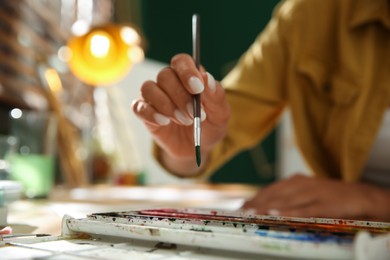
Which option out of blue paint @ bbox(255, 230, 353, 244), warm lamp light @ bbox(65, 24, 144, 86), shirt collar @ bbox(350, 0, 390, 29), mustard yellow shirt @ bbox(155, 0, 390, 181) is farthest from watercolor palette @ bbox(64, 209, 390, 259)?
warm lamp light @ bbox(65, 24, 144, 86)

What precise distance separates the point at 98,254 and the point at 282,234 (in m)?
0.14

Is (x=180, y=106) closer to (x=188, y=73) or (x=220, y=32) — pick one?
(x=188, y=73)

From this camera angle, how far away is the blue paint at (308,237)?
30cm

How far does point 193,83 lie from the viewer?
21.7 inches

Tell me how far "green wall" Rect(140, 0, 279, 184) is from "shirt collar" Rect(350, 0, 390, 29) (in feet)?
7.15

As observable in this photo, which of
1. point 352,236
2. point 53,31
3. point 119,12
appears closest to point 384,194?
point 352,236

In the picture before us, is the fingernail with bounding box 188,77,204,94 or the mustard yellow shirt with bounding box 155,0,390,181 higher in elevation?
the mustard yellow shirt with bounding box 155,0,390,181

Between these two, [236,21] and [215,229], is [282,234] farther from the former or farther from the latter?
[236,21]

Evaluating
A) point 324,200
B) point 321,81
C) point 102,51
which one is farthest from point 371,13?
point 102,51

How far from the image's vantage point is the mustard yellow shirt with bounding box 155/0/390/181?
1.06 metres

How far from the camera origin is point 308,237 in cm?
31

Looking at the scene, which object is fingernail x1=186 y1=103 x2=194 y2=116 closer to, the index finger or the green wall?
the index finger

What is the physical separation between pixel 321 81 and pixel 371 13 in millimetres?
202

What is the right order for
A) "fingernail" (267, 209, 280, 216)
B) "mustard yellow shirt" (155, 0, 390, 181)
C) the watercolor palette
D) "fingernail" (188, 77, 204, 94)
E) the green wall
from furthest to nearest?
the green wall
"mustard yellow shirt" (155, 0, 390, 181)
"fingernail" (267, 209, 280, 216)
"fingernail" (188, 77, 204, 94)
the watercolor palette
